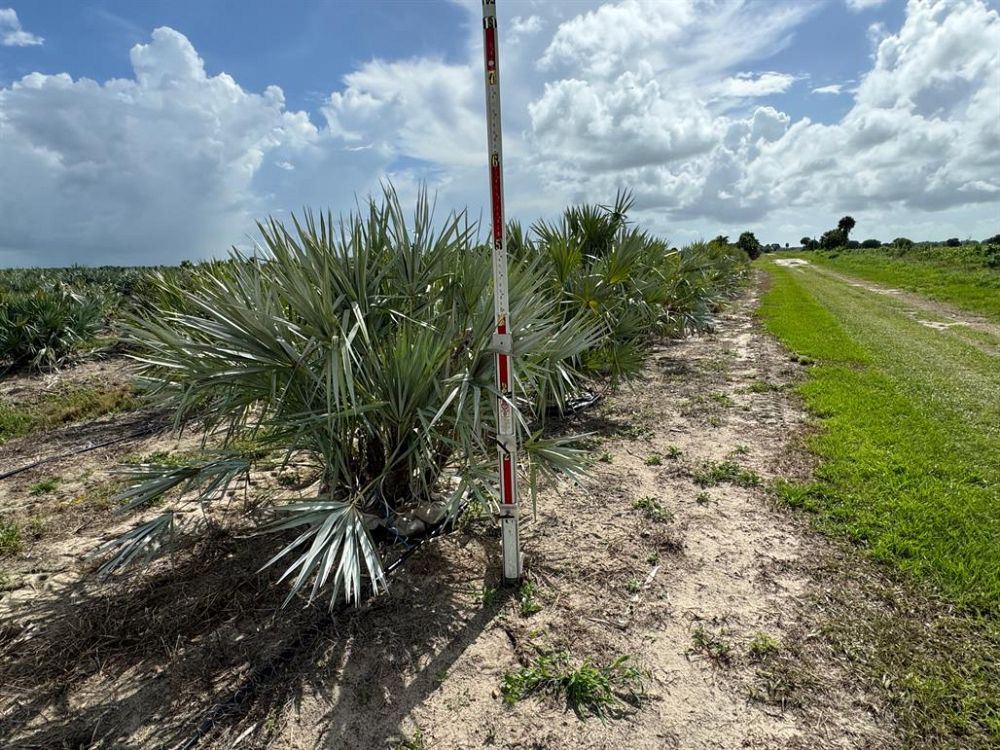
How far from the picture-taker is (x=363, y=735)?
209cm

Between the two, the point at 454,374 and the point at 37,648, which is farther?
the point at 454,374

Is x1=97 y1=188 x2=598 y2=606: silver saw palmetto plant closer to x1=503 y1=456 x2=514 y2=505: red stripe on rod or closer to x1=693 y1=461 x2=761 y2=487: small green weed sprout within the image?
x1=503 y1=456 x2=514 y2=505: red stripe on rod

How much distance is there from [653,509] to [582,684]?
173 cm

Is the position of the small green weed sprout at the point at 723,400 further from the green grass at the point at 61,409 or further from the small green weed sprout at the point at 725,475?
the green grass at the point at 61,409

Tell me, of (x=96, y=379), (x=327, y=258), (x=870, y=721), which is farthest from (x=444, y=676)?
(x=96, y=379)

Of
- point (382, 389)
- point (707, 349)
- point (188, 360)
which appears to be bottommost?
point (707, 349)

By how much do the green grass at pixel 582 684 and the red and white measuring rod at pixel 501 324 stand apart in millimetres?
626

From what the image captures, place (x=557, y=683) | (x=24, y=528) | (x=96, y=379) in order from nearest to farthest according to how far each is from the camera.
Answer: (x=557, y=683) < (x=24, y=528) < (x=96, y=379)

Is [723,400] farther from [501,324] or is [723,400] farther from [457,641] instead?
[457,641]

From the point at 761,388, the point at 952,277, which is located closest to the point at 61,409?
the point at 761,388

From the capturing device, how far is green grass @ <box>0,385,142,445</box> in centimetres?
652

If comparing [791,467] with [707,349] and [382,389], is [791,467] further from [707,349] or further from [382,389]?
[707,349]

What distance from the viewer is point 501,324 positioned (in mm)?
2602

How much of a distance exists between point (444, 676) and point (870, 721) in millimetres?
1652
